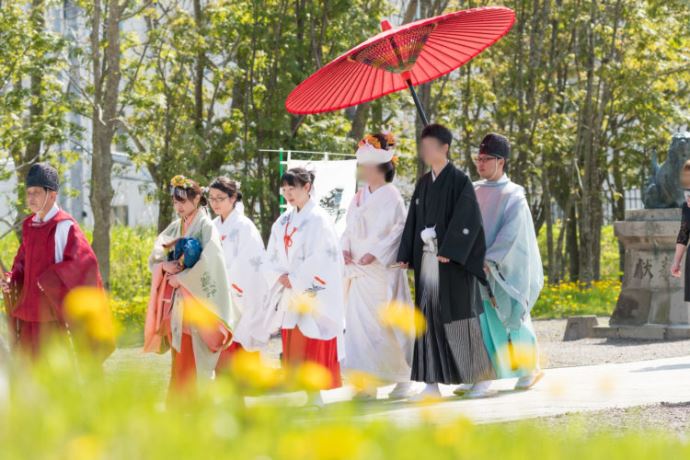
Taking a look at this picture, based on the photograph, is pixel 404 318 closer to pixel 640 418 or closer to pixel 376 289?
pixel 376 289

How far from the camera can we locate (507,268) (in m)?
8.92

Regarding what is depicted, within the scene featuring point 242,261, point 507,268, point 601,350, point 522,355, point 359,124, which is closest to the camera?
point 522,355

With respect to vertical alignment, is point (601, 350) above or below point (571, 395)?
below

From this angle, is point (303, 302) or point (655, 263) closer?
point (303, 302)

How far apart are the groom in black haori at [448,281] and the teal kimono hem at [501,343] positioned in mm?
101

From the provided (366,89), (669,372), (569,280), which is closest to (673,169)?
(669,372)

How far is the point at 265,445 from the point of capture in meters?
2.73

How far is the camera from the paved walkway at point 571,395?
7324mm

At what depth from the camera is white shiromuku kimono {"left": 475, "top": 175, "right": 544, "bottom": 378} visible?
8.77 metres

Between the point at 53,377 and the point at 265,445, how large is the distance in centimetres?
69

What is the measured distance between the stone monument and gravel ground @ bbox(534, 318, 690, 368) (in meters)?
0.37

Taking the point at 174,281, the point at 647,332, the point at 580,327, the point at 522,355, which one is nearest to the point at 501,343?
the point at 522,355

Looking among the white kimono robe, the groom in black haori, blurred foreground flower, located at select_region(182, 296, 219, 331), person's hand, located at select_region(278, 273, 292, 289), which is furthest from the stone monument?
blurred foreground flower, located at select_region(182, 296, 219, 331)

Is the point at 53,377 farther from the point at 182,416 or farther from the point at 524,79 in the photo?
the point at 524,79
